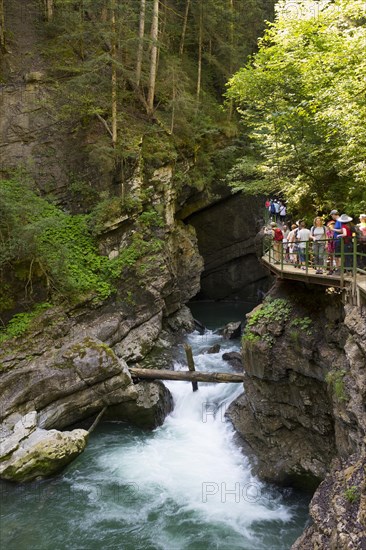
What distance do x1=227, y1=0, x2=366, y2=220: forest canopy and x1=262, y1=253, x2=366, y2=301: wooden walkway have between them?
282 centimetres

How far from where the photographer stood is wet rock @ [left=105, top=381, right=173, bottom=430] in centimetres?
1444

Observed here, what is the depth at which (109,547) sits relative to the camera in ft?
31.5

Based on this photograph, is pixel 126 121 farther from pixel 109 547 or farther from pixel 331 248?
pixel 109 547

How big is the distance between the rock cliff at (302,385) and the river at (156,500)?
98cm

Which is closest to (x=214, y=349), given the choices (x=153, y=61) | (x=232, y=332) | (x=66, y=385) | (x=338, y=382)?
(x=232, y=332)

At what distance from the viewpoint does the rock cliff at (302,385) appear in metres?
8.59

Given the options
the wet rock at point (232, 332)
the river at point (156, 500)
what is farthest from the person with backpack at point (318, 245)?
the wet rock at point (232, 332)

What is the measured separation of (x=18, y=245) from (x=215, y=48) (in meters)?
20.6

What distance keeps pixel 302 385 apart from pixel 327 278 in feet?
10.6

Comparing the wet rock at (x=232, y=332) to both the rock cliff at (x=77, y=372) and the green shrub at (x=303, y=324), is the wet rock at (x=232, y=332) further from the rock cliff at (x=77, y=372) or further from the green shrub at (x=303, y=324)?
the green shrub at (x=303, y=324)

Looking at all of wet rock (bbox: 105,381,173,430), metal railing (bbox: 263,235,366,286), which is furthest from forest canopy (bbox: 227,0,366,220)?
wet rock (bbox: 105,381,173,430)

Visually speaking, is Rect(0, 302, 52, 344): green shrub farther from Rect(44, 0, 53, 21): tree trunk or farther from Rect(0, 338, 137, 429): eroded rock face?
Rect(44, 0, 53, 21): tree trunk

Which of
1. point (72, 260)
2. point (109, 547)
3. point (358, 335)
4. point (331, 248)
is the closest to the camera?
point (358, 335)

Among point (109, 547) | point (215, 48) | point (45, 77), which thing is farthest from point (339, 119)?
point (215, 48)
